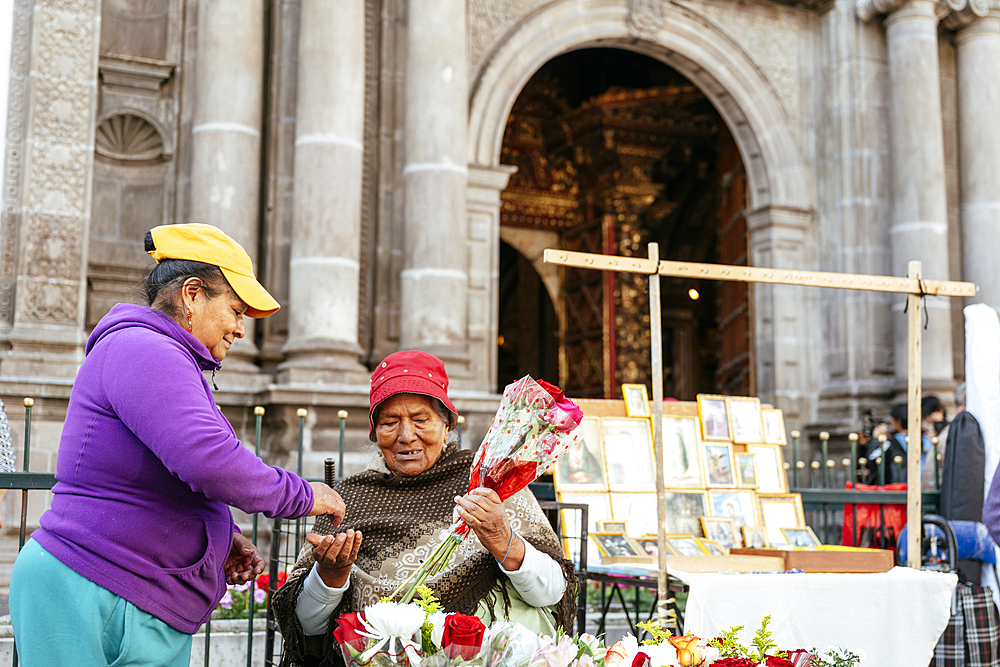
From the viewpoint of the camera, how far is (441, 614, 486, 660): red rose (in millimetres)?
1960

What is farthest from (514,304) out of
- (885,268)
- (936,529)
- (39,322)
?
(936,529)

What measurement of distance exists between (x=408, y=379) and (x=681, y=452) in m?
2.64

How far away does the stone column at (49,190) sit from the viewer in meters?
7.57

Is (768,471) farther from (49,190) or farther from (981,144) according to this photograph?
(981,144)

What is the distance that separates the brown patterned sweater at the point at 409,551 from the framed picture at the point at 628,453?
6.59 feet

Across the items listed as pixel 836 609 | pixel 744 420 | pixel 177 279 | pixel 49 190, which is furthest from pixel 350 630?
pixel 49 190

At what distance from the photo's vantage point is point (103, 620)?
7.26 ft

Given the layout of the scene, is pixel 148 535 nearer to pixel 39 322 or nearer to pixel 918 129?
pixel 39 322

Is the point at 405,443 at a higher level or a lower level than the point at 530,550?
higher

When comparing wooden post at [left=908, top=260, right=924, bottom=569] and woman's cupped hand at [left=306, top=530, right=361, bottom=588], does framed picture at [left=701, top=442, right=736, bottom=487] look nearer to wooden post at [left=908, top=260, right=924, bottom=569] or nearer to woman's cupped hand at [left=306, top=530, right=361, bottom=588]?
wooden post at [left=908, top=260, right=924, bottom=569]

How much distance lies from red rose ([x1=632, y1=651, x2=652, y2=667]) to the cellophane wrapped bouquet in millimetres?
497

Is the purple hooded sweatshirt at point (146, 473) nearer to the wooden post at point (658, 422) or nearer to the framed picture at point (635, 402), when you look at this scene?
the wooden post at point (658, 422)

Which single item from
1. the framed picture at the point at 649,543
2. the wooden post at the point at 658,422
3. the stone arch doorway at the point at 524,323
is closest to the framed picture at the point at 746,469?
the framed picture at the point at 649,543

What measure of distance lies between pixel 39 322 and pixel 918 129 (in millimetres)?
8436
